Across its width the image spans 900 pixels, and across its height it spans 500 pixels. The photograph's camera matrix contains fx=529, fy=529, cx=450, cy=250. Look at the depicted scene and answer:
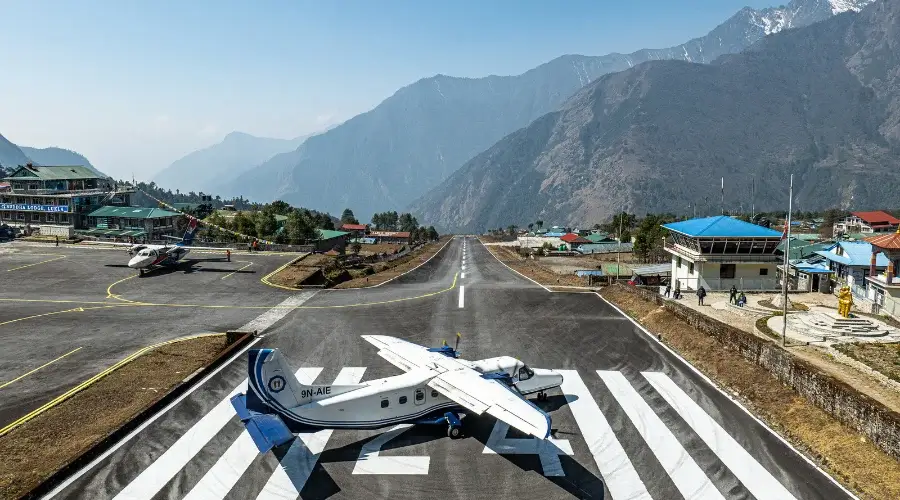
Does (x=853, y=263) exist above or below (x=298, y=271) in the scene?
above

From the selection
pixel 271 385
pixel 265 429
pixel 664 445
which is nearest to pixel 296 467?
pixel 265 429

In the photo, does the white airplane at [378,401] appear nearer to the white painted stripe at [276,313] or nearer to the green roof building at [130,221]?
the white painted stripe at [276,313]

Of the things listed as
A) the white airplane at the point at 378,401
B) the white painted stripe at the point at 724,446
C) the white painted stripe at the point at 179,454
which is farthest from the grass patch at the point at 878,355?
the white painted stripe at the point at 179,454

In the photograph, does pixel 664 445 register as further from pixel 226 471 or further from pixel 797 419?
pixel 226 471

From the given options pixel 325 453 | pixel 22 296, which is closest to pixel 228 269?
pixel 22 296

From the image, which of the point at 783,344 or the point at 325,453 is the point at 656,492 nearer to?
the point at 325,453

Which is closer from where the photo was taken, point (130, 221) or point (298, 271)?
point (298, 271)
